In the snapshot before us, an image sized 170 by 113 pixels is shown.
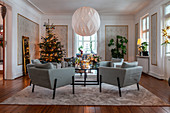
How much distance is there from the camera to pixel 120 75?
11.5 feet

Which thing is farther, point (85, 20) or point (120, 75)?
point (85, 20)

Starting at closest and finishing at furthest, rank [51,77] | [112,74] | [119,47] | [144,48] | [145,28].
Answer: [51,77] < [112,74] < [144,48] < [145,28] < [119,47]

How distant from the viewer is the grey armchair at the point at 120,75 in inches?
137

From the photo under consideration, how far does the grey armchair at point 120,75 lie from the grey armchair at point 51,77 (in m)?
0.92

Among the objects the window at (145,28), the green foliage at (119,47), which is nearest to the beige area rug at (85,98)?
the window at (145,28)

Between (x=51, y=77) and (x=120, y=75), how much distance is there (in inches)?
66.2

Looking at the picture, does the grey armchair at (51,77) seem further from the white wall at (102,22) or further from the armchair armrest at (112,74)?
the white wall at (102,22)

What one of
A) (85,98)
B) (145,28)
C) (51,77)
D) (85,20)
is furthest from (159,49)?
(51,77)

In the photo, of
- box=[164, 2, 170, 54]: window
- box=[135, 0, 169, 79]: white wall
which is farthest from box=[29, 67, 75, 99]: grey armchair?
box=[164, 2, 170, 54]: window

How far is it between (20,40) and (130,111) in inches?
218

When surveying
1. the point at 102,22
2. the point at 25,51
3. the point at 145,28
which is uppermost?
the point at 102,22

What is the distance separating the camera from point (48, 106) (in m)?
2.88

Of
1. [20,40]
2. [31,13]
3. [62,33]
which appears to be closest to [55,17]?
[62,33]

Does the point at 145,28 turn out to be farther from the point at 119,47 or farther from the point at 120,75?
the point at 120,75
